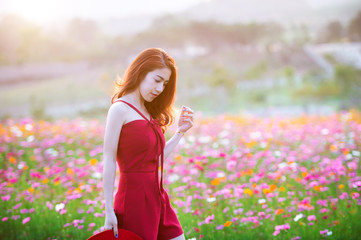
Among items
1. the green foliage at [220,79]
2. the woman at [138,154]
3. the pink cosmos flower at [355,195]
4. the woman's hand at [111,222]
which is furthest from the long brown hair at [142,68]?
the green foliage at [220,79]

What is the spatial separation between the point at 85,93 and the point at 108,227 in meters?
9.27

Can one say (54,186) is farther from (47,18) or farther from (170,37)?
(170,37)

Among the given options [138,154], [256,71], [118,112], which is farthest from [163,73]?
[256,71]

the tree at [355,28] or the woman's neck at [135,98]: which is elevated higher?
the woman's neck at [135,98]

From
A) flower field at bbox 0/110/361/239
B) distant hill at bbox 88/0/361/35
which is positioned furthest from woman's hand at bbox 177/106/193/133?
distant hill at bbox 88/0/361/35

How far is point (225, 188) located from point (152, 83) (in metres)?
1.70

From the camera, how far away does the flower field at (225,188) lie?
2432 mm

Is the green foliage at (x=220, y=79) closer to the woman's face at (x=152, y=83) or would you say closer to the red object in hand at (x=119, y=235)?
the woman's face at (x=152, y=83)

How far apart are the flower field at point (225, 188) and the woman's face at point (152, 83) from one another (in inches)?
43.9

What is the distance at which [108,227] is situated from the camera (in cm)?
144

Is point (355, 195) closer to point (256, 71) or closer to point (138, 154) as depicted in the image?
point (138, 154)

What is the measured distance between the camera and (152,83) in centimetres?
158

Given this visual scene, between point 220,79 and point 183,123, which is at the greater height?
point 183,123

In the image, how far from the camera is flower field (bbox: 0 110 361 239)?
243 cm
